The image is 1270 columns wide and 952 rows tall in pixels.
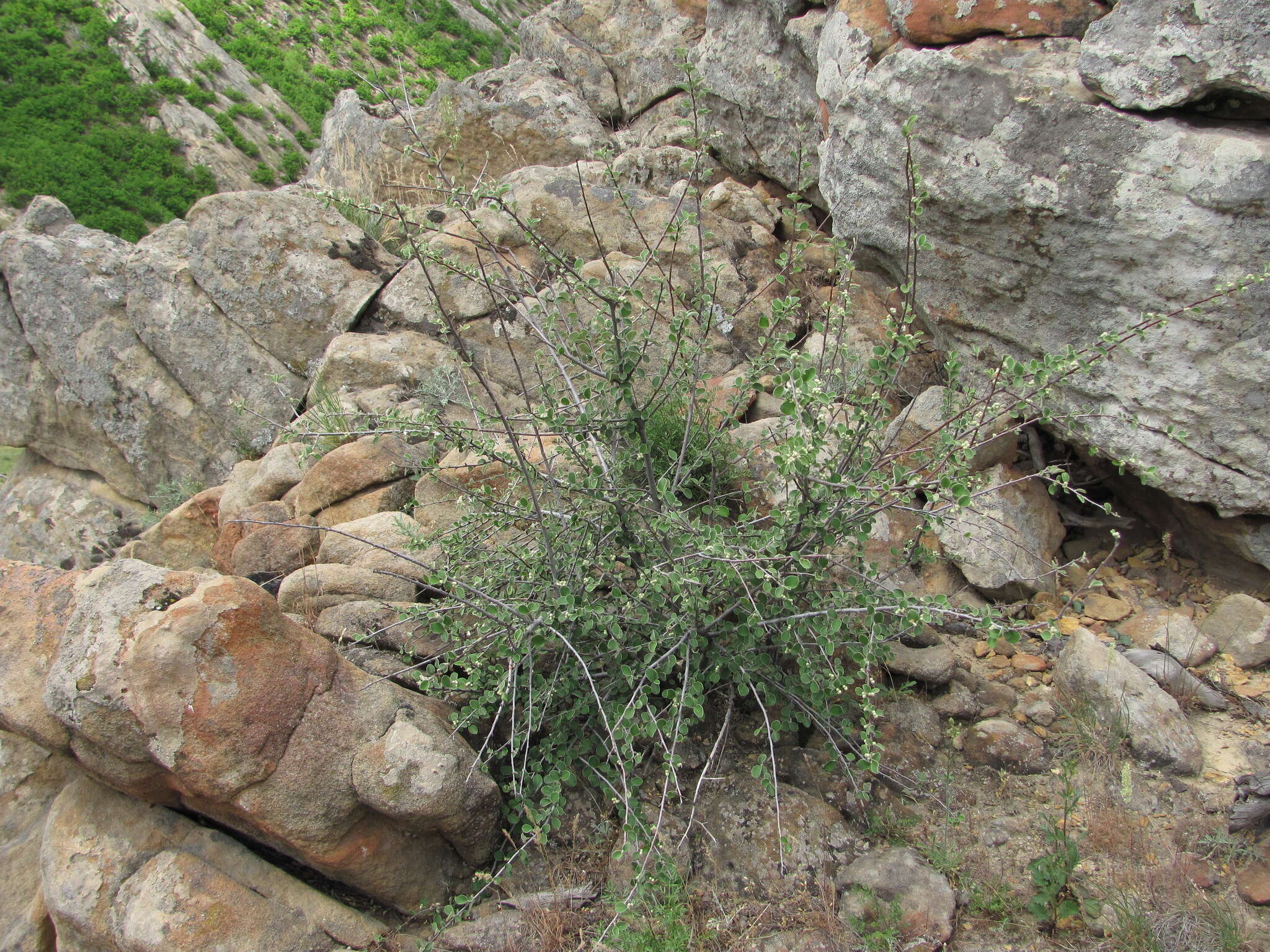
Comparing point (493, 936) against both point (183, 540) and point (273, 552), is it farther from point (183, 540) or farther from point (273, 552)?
point (183, 540)

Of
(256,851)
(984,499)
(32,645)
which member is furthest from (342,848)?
(984,499)

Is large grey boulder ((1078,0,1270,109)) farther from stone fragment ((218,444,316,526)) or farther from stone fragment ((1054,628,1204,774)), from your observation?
stone fragment ((218,444,316,526))

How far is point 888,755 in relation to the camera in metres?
3.13

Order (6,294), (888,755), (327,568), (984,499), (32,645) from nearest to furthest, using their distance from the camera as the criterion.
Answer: (32,645) < (888,755) < (327,568) < (984,499) < (6,294)

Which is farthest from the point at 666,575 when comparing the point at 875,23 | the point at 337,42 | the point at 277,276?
the point at 337,42

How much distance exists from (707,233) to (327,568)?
11.1 ft

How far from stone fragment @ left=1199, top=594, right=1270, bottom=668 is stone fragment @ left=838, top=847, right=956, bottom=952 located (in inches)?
70.9

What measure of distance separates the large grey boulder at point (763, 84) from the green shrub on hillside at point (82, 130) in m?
10.4

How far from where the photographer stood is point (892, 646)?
3510 millimetres

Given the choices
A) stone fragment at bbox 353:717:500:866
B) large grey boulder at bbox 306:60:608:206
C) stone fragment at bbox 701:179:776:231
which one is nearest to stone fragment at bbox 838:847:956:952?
stone fragment at bbox 353:717:500:866

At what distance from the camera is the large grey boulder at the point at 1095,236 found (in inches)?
130

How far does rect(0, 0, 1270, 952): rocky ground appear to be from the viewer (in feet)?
8.43

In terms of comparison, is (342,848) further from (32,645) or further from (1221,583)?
(1221,583)

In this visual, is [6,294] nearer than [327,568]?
No
